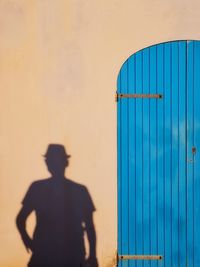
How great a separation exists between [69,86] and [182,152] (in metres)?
1.60

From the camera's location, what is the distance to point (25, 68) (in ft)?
16.0

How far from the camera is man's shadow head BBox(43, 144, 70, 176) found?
16.0 feet

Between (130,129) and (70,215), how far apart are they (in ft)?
4.25

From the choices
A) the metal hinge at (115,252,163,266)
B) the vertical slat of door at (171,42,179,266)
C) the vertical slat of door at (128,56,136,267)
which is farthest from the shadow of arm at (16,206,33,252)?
the vertical slat of door at (171,42,179,266)

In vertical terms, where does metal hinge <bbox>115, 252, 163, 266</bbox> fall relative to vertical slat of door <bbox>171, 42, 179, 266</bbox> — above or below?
below

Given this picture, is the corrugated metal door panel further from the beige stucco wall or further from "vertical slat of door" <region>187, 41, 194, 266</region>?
the beige stucco wall

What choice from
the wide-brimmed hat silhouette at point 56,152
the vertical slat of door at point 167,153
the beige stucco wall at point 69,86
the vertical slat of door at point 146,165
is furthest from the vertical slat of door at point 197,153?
the wide-brimmed hat silhouette at point 56,152

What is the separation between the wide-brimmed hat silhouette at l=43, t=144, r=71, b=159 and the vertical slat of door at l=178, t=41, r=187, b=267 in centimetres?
139

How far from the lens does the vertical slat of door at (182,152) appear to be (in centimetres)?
479

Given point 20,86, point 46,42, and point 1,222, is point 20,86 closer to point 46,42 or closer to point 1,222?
point 46,42

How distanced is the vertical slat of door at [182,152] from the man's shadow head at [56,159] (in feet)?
4.60

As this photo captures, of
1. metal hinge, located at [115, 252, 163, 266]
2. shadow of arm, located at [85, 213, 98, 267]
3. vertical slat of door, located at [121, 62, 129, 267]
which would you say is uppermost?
vertical slat of door, located at [121, 62, 129, 267]

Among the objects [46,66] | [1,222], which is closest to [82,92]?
[46,66]

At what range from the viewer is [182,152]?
482 cm
